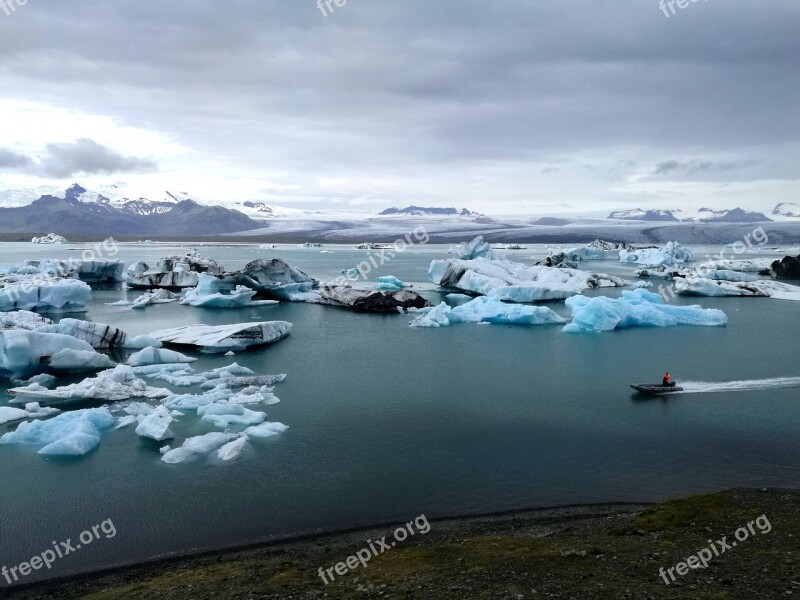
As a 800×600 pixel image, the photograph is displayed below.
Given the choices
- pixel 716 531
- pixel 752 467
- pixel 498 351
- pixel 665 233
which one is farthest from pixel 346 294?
pixel 665 233

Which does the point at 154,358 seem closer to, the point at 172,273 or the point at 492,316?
the point at 492,316

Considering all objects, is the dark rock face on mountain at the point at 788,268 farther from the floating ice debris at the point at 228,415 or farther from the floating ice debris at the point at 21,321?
the floating ice debris at the point at 21,321

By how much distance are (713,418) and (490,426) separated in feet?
14.1

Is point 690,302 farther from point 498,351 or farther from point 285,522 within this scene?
point 285,522

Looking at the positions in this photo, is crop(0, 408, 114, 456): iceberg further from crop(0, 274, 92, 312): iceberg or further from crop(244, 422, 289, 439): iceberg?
crop(0, 274, 92, 312): iceberg

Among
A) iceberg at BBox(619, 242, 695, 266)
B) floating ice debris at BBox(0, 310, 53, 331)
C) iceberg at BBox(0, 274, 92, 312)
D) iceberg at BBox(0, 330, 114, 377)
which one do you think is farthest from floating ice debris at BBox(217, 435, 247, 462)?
iceberg at BBox(619, 242, 695, 266)

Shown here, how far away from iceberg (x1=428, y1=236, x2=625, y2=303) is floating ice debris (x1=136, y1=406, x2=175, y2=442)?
18720 mm

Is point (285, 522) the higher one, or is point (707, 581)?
point (707, 581)

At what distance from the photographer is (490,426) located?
10.9 metres

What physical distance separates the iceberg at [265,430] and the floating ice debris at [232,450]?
21.4 inches

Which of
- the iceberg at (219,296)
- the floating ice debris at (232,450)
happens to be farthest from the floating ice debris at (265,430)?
the iceberg at (219,296)

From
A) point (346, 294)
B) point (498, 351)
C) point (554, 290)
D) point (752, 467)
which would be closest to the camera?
point (752, 467)

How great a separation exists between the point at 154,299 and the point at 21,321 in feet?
35.6

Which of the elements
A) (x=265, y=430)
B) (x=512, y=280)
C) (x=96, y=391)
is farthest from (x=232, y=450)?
(x=512, y=280)
